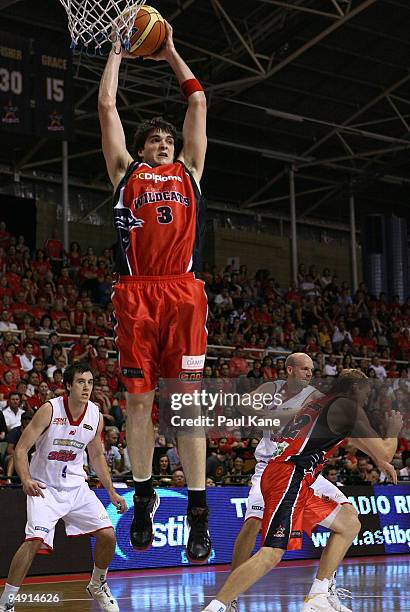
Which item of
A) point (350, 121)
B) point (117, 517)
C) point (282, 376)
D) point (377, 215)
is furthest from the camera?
point (377, 215)

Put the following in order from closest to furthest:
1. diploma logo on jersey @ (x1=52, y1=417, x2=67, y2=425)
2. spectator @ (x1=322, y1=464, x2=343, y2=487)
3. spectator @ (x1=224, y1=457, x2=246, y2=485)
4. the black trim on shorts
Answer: the black trim on shorts → diploma logo on jersey @ (x1=52, y1=417, x2=67, y2=425) → spectator @ (x1=224, y1=457, x2=246, y2=485) → spectator @ (x1=322, y1=464, x2=343, y2=487)

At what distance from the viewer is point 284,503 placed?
8.59 m

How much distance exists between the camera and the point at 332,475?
16203mm

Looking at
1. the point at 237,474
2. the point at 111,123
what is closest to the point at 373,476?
the point at 237,474

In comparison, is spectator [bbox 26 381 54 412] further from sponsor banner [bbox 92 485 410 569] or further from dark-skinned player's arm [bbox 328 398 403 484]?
→ dark-skinned player's arm [bbox 328 398 403 484]

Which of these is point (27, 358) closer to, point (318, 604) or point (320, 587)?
point (320, 587)

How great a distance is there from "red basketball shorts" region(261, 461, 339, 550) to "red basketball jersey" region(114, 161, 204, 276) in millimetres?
2824

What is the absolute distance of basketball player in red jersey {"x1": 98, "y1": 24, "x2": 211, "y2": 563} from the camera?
6.33m

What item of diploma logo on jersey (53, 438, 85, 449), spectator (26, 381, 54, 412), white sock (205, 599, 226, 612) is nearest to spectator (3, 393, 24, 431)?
spectator (26, 381, 54, 412)

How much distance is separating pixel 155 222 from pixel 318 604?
4.03 m

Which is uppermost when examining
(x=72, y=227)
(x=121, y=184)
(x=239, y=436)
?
(x=72, y=227)

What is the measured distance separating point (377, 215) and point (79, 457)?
22469 millimetres

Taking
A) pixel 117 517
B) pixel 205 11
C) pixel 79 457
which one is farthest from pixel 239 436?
pixel 205 11

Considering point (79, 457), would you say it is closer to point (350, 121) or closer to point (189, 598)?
point (189, 598)
